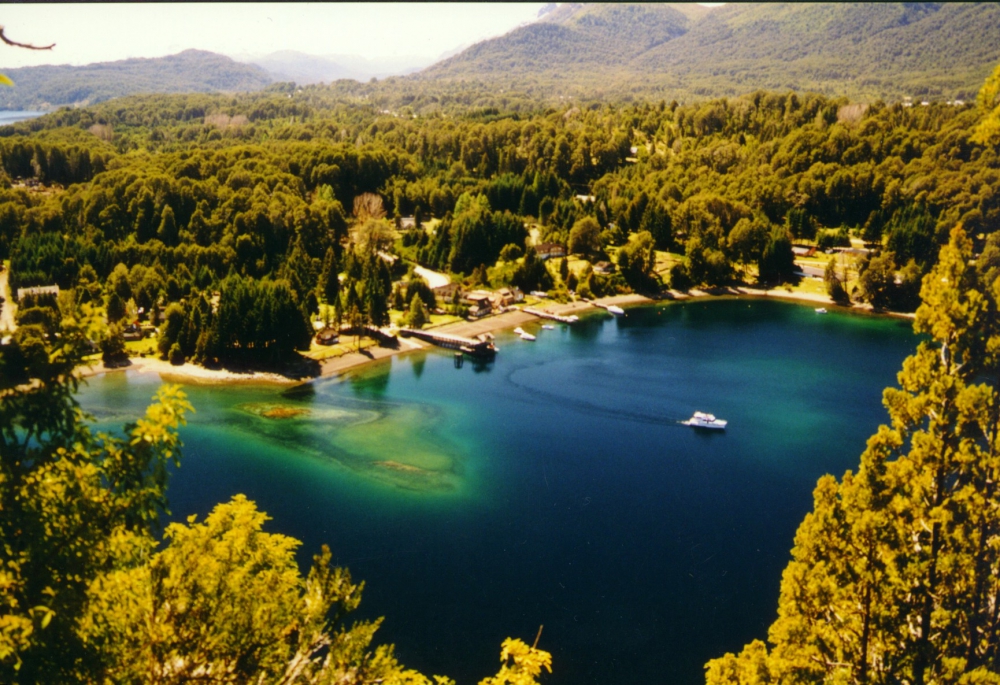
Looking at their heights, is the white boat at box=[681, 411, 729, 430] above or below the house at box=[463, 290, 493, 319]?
below

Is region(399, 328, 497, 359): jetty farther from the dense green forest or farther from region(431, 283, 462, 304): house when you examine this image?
region(431, 283, 462, 304): house

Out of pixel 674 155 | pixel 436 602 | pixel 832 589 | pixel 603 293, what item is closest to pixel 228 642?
pixel 832 589

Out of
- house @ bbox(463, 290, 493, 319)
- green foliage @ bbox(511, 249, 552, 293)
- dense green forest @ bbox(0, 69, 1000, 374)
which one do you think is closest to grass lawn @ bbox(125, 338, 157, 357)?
dense green forest @ bbox(0, 69, 1000, 374)

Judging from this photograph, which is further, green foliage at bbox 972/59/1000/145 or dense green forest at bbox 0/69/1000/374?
dense green forest at bbox 0/69/1000/374

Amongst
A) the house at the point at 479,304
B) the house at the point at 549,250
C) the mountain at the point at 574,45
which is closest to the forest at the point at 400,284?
the house at the point at 549,250

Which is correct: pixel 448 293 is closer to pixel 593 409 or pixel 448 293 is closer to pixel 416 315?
pixel 416 315

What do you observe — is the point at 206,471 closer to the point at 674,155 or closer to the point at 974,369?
the point at 974,369

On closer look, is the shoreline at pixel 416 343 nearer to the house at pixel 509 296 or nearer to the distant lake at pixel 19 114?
the house at pixel 509 296
